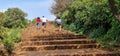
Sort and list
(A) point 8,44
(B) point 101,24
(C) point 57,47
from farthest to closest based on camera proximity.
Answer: (B) point 101,24
(C) point 57,47
(A) point 8,44

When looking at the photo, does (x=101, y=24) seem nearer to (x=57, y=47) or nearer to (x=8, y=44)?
(x=57, y=47)

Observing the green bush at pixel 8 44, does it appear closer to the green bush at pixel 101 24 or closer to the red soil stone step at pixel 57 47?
the red soil stone step at pixel 57 47

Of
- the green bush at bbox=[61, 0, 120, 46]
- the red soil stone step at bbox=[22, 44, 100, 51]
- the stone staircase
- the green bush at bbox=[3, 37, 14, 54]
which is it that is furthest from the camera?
the green bush at bbox=[61, 0, 120, 46]

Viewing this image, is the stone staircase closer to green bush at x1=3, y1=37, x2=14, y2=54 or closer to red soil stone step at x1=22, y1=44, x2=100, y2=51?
red soil stone step at x1=22, y1=44, x2=100, y2=51

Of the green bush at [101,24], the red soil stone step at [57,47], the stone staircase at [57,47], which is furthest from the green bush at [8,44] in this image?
the green bush at [101,24]

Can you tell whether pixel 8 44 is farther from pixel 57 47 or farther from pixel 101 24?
pixel 101 24

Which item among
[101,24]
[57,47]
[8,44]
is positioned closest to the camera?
[8,44]

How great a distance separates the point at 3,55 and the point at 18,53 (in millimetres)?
→ 1001

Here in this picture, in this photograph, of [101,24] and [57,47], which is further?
[101,24]

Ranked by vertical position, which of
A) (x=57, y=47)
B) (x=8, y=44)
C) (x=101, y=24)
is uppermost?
(x=101, y=24)

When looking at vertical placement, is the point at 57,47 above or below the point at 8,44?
below

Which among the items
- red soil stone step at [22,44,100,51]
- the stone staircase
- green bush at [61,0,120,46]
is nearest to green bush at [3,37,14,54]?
the stone staircase

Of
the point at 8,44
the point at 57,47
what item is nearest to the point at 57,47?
the point at 57,47

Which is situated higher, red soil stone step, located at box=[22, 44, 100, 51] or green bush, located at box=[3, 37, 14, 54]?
green bush, located at box=[3, 37, 14, 54]
